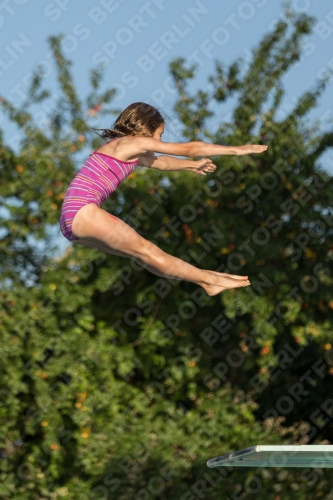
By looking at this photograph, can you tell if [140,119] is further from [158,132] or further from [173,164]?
[173,164]

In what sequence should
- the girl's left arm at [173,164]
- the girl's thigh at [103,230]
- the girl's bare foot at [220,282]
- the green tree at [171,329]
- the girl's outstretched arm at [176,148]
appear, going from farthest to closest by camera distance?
the green tree at [171,329], the girl's bare foot at [220,282], the girl's left arm at [173,164], the girl's thigh at [103,230], the girl's outstretched arm at [176,148]

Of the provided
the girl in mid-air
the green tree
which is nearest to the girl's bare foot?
the girl in mid-air

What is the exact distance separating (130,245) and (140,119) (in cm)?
56

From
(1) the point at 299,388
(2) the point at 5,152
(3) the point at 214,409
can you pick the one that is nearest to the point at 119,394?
(3) the point at 214,409

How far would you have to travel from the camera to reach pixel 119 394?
23.0ft

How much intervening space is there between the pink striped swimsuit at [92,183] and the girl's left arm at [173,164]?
0.27m

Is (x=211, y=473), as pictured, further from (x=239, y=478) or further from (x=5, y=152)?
(x=5, y=152)

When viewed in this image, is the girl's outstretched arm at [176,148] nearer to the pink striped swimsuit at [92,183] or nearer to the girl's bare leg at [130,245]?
the pink striped swimsuit at [92,183]

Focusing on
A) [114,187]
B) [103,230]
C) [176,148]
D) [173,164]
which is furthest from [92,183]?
[173,164]

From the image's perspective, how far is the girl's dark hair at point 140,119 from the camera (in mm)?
3932

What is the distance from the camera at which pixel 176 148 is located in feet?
11.9

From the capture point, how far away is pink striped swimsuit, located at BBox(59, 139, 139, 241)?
3877 millimetres

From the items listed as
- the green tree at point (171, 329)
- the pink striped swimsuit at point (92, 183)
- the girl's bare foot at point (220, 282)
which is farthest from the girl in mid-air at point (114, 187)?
the green tree at point (171, 329)

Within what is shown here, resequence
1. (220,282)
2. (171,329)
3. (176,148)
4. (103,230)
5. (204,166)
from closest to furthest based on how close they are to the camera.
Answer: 1. (176,148)
2. (103,230)
3. (204,166)
4. (220,282)
5. (171,329)
